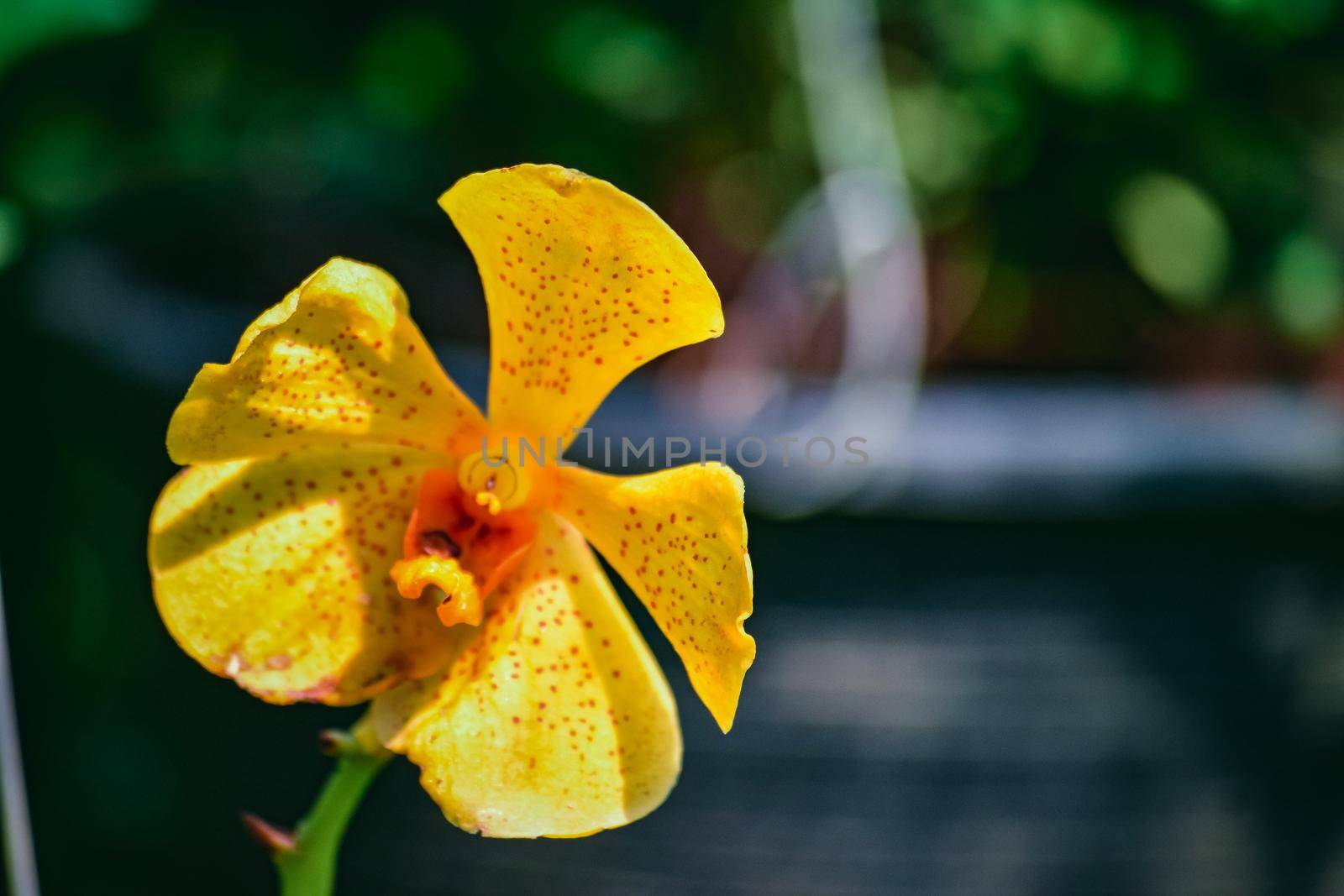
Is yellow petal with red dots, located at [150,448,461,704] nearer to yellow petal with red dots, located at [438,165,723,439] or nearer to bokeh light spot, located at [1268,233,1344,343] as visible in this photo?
yellow petal with red dots, located at [438,165,723,439]

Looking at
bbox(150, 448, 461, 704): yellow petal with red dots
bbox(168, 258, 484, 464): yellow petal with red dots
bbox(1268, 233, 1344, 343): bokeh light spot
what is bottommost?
bbox(1268, 233, 1344, 343): bokeh light spot

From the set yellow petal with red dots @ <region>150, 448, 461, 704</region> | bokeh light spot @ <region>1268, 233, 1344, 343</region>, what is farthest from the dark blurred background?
yellow petal with red dots @ <region>150, 448, 461, 704</region>

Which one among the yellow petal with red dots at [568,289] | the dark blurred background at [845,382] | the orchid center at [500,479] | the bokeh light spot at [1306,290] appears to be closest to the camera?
the yellow petal with red dots at [568,289]

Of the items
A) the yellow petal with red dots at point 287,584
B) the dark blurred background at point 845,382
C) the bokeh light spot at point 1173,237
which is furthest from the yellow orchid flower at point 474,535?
the bokeh light spot at point 1173,237

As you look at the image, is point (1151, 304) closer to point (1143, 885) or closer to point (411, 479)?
point (1143, 885)

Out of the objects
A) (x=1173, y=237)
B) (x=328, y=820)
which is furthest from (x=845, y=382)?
(x=328, y=820)

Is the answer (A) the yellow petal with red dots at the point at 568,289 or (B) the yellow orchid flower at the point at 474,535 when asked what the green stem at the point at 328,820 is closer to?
(B) the yellow orchid flower at the point at 474,535
